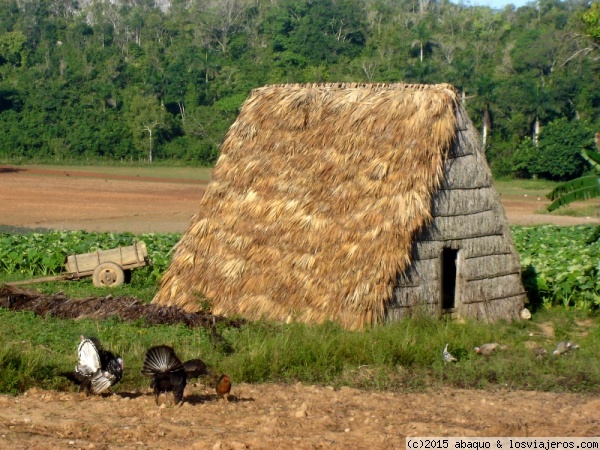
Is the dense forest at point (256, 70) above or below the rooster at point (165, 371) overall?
above

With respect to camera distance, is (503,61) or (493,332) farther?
(503,61)

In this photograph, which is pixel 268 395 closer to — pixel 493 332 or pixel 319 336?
pixel 319 336

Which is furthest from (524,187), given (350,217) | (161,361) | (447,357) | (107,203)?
(161,361)

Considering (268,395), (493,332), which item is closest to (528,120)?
(493,332)

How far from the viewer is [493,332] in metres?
11.8

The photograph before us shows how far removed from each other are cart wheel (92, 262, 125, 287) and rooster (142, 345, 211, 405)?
7.09 meters

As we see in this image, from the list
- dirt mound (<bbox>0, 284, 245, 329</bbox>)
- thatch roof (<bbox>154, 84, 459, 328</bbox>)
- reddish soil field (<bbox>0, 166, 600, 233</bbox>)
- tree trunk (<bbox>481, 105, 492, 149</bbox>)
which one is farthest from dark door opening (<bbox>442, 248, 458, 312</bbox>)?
tree trunk (<bbox>481, 105, 492, 149</bbox>)

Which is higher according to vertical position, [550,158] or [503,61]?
[503,61]

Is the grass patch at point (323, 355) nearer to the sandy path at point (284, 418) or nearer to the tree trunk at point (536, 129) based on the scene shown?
the sandy path at point (284, 418)

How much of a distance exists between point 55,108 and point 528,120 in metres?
28.2

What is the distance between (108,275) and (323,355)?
617 centimetres

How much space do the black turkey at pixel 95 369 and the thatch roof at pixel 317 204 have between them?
156 inches

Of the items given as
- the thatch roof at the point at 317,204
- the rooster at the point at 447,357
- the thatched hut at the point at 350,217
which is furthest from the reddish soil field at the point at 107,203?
the rooster at the point at 447,357

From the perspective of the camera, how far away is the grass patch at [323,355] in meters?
9.24
